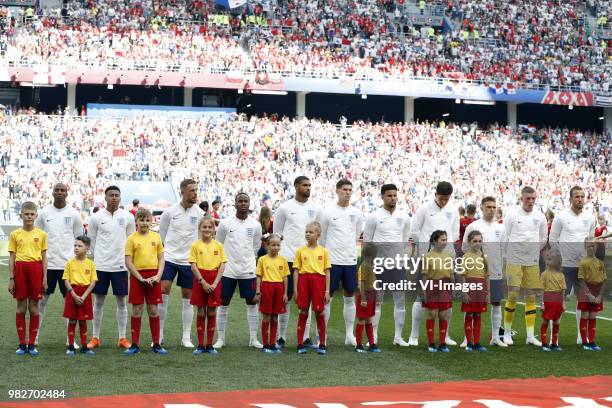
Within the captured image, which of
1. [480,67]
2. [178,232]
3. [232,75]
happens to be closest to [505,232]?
[178,232]

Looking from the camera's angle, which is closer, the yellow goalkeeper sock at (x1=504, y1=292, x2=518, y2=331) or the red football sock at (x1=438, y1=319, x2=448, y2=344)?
the red football sock at (x1=438, y1=319, x2=448, y2=344)

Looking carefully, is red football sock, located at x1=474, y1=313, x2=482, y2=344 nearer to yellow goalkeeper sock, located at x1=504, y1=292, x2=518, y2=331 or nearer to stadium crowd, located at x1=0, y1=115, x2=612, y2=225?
yellow goalkeeper sock, located at x1=504, y1=292, x2=518, y2=331

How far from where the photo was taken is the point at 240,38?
147 ft

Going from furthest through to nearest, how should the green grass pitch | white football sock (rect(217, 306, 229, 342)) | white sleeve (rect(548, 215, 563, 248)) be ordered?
white sleeve (rect(548, 215, 563, 248)) < white football sock (rect(217, 306, 229, 342)) < the green grass pitch

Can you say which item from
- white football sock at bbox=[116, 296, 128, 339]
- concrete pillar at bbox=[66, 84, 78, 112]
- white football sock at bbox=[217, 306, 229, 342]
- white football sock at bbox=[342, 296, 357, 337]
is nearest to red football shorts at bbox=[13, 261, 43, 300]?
white football sock at bbox=[116, 296, 128, 339]

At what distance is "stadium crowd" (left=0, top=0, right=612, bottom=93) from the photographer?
139 feet

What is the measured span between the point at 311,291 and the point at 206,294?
3.73 feet

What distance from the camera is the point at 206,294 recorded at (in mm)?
10711

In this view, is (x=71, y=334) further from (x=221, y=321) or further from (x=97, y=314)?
(x=221, y=321)

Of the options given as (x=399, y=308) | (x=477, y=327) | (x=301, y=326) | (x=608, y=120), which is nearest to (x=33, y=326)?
(x=301, y=326)

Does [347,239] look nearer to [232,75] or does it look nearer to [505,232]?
[505,232]

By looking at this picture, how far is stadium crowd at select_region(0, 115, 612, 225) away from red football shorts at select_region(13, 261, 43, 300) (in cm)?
2201

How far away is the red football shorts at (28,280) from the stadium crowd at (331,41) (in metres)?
32.0

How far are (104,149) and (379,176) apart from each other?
1055 cm
